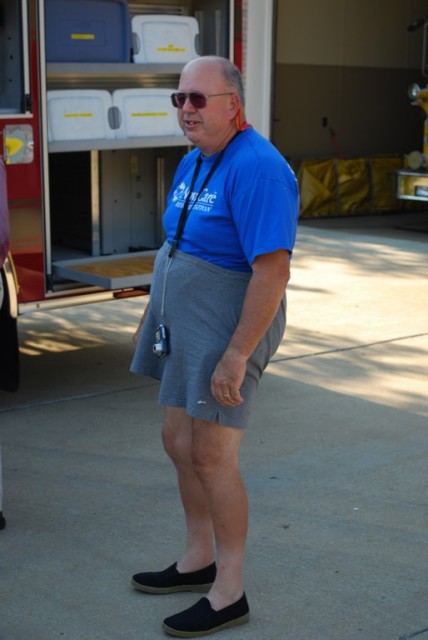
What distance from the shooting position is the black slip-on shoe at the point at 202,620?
3611 millimetres

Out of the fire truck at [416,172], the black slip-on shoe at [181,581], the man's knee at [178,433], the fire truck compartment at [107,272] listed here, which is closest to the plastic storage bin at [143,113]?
the fire truck compartment at [107,272]

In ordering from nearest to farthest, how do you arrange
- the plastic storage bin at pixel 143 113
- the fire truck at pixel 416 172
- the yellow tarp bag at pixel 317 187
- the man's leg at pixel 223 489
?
the man's leg at pixel 223 489 → the plastic storage bin at pixel 143 113 → the fire truck at pixel 416 172 → the yellow tarp bag at pixel 317 187

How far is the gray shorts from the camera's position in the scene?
3.48 meters

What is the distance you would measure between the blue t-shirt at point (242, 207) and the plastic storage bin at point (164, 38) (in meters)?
3.21

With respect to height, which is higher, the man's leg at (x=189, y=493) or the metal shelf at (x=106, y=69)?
the metal shelf at (x=106, y=69)

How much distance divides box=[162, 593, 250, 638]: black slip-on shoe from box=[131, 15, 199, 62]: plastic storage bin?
12.7 ft

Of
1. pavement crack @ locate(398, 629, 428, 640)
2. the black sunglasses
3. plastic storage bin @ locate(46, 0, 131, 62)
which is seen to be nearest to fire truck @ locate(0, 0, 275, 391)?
plastic storage bin @ locate(46, 0, 131, 62)

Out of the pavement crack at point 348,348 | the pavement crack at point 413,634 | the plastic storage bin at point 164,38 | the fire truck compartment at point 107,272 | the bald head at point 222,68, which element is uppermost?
the plastic storage bin at point 164,38

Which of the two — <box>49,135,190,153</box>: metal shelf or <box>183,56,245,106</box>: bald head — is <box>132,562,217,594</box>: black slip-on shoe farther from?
<box>49,135,190,153</box>: metal shelf

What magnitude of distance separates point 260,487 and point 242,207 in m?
1.99

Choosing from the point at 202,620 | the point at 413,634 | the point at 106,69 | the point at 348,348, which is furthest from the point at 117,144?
the point at 413,634

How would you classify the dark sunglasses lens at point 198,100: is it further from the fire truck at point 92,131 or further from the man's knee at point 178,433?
the fire truck at point 92,131

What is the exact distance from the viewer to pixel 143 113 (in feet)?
21.7

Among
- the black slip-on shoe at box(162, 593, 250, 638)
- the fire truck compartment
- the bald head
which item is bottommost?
the black slip-on shoe at box(162, 593, 250, 638)
